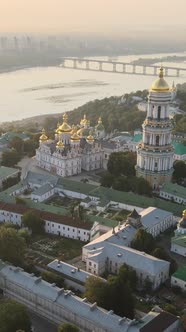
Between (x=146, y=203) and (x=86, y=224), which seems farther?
(x=146, y=203)

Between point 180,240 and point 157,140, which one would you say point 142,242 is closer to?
point 180,240

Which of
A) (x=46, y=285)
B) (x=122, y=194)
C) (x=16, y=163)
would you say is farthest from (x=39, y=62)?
(x=46, y=285)

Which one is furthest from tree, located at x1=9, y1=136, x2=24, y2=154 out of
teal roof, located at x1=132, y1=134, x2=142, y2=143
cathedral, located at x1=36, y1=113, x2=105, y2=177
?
teal roof, located at x1=132, y1=134, x2=142, y2=143

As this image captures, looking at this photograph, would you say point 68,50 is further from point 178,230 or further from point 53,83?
point 178,230

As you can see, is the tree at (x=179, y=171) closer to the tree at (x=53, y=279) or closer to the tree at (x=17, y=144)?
the tree at (x=17, y=144)

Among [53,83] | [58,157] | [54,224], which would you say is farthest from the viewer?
[53,83]

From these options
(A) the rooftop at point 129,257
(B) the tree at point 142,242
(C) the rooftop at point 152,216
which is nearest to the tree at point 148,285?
(A) the rooftop at point 129,257
